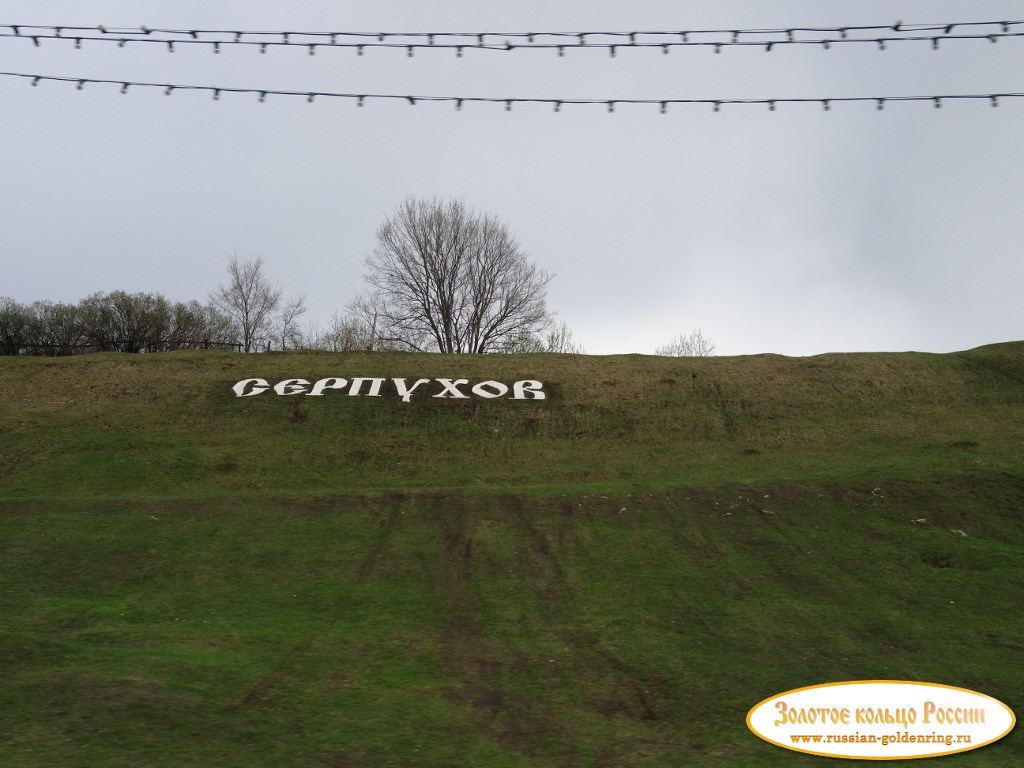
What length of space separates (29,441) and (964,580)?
25.4 m

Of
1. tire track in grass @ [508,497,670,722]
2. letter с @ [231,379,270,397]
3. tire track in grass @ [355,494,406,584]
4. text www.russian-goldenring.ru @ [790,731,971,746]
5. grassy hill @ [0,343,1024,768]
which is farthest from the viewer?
letter с @ [231,379,270,397]

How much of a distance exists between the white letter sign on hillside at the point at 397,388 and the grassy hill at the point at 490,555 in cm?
46

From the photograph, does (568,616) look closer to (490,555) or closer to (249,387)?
(490,555)

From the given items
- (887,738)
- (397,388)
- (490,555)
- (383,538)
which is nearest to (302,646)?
(490,555)

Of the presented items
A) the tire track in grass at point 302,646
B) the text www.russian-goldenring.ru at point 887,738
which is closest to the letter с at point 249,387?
the tire track in grass at point 302,646

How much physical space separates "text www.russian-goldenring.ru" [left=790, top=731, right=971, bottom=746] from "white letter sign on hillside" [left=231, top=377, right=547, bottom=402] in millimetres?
21986

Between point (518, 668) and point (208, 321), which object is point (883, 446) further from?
point (208, 321)

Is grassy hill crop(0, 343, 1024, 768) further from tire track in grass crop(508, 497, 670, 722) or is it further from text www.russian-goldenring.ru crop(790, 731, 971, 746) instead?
text www.russian-goldenring.ru crop(790, 731, 971, 746)

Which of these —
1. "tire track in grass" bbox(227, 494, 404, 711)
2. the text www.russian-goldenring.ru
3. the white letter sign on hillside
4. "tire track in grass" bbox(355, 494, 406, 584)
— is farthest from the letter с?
the text www.russian-goldenring.ru

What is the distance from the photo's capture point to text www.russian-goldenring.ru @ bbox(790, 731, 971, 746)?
7941mm

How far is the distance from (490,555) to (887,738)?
928cm

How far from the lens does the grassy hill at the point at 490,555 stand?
28.1 feet

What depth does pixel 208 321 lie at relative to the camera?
65.6 meters

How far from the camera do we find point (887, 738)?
26.2 ft
